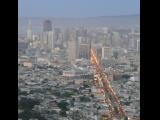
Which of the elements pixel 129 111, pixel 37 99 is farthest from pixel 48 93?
pixel 129 111

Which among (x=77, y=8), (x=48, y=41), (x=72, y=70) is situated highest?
(x=77, y=8)

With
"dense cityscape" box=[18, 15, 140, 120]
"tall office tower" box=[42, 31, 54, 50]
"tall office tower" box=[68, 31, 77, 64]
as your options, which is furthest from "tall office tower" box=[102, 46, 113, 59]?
"tall office tower" box=[42, 31, 54, 50]

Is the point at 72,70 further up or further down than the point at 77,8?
further down

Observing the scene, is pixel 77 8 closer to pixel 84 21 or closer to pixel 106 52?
pixel 84 21

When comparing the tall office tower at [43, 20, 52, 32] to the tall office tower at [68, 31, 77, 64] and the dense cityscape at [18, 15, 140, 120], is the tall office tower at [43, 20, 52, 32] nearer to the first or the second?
the dense cityscape at [18, 15, 140, 120]

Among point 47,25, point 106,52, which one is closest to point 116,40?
Result: point 106,52
